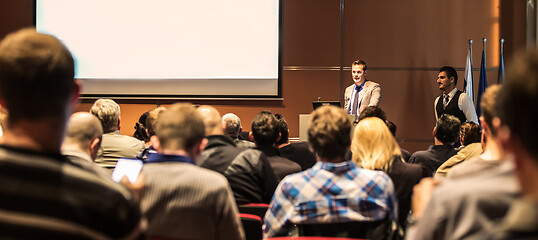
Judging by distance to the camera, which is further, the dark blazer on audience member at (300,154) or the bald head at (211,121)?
the dark blazer on audience member at (300,154)

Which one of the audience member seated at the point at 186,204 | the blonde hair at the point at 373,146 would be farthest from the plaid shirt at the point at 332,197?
the blonde hair at the point at 373,146

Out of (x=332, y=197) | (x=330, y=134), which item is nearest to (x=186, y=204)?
(x=332, y=197)

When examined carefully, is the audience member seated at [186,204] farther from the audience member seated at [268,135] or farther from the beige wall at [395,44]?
the beige wall at [395,44]

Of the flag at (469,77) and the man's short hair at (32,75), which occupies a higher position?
the flag at (469,77)

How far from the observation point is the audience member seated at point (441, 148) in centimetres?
374

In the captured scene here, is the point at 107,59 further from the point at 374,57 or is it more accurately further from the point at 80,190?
the point at 80,190

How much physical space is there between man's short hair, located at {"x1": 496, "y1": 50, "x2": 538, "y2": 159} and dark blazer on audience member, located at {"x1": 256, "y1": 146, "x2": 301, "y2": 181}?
7.49 feet

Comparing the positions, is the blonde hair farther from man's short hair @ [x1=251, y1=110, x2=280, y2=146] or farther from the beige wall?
the beige wall

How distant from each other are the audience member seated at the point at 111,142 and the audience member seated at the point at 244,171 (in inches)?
36.7

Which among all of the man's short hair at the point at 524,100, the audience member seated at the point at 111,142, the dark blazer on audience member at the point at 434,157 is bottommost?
the dark blazer on audience member at the point at 434,157

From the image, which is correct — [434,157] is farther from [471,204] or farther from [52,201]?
[52,201]

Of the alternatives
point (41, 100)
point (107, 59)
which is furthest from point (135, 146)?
point (107, 59)

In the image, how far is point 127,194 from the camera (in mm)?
1017

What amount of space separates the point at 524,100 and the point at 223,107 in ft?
22.0
